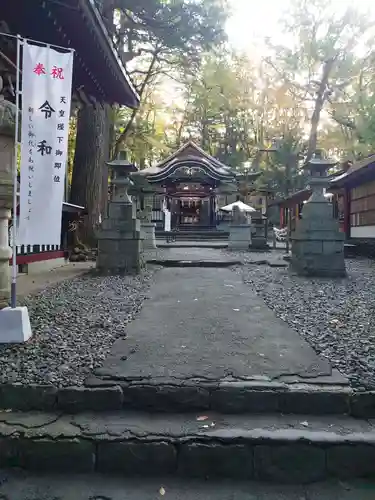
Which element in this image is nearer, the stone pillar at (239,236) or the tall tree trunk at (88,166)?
the tall tree trunk at (88,166)

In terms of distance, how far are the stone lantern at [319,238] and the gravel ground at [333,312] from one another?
0.39m

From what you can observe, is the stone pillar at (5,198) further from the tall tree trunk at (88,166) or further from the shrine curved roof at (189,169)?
the shrine curved roof at (189,169)

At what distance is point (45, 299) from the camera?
6156mm

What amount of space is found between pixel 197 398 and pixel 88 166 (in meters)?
10.5

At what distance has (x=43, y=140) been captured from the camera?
413 centimetres

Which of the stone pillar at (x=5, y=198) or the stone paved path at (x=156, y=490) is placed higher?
the stone pillar at (x=5, y=198)

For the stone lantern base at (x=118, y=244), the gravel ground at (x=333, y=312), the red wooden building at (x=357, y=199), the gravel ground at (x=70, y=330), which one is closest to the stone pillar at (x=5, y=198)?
the gravel ground at (x=70, y=330)

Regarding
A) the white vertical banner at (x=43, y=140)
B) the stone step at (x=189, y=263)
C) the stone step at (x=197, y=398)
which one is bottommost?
the stone step at (x=197, y=398)

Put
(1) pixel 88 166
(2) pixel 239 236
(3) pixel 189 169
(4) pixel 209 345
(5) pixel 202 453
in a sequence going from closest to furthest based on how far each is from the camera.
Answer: (5) pixel 202 453, (4) pixel 209 345, (1) pixel 88 166, (2) pixel 239 236, (3) pixel 189 169

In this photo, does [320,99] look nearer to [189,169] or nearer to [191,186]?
[189,169]

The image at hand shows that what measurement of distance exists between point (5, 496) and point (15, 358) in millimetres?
1429

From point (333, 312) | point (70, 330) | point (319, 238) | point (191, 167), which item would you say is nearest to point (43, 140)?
point (70, 330)

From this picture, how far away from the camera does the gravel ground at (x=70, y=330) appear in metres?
3.25

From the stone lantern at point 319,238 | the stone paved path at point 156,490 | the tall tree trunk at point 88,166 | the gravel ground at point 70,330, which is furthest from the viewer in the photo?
the tall tree trunk at point 88,166
